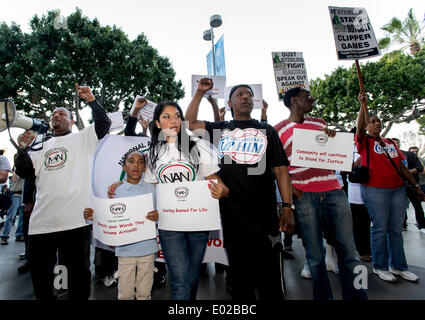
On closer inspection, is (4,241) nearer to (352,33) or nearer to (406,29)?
(352,33)

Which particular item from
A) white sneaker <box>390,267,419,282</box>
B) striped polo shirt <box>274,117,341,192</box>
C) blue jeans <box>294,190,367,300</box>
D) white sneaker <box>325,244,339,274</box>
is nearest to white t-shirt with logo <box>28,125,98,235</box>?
striped polo shirt <box>274,117,341,192</box>

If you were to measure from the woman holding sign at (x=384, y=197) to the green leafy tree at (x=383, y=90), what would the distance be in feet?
54.4

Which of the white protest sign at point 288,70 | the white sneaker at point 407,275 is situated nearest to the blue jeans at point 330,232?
the white sneaker at point 407,275

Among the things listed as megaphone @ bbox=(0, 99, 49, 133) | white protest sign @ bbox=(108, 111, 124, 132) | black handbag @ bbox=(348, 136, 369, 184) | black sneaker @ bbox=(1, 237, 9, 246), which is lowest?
black sneaker @ bbox=(1, 237, 9, 246)

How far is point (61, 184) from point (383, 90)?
803 inches

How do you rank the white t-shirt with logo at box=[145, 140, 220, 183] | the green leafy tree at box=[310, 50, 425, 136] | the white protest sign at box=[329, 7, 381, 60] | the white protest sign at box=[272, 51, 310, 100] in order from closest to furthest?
the white t-shirt with logo at box=[145, 140, 220, 183] → the white protest sign at box=[329, 7, 381, 60] → the white protest sign at box=[272, 51, 310, 100] → the green leafy tree at box=[310, 50, 425, 136]

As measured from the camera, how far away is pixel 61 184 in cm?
212

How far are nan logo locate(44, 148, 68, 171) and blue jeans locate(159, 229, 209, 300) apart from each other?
118 cm

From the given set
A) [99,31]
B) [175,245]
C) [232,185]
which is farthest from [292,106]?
Answer: [99,31]

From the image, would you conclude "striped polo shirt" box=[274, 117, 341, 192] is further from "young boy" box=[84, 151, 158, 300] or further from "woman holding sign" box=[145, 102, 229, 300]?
"young boy" box=[84, 151, 158, 300]

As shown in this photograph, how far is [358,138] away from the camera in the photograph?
2998 mm

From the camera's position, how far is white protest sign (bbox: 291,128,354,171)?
2145 millimetres

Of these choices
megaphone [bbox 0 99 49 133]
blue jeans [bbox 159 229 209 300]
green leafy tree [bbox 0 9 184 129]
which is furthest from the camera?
green leafy tree [bbox 0 9 184 129]

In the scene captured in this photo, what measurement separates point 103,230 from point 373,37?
3944 millimetres
